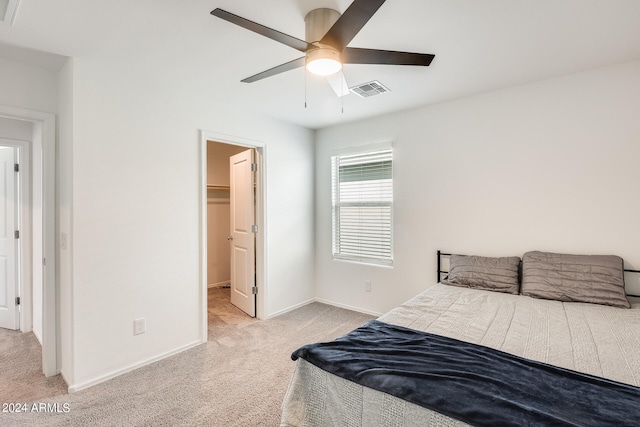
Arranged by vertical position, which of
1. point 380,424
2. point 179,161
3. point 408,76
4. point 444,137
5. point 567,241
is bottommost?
point 380,424

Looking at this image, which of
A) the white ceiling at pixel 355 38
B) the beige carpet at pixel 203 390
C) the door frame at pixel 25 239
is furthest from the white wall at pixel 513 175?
the door frame at pixel 25 239

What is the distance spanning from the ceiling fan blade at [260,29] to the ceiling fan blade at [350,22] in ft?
0.47

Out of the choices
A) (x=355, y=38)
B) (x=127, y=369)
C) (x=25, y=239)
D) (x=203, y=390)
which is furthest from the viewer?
(x=25, y=239)

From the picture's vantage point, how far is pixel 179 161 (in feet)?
9.56

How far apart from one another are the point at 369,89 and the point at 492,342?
2.31 m

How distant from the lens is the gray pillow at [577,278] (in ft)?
7.47

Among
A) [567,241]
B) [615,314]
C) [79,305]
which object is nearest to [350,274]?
[567,241]

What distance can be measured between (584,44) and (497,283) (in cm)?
191

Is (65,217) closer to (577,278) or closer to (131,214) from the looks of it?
(131,214)

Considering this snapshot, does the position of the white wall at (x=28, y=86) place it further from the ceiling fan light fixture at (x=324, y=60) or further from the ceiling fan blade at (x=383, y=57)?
the ceiling fan blade at (x=383, y=57)

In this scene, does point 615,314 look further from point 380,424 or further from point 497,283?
point 380,424

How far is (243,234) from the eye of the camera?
4.03 m

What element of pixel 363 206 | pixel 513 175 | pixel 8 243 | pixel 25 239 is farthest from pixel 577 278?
pixel 8 243

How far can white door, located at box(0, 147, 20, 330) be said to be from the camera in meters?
3.36
